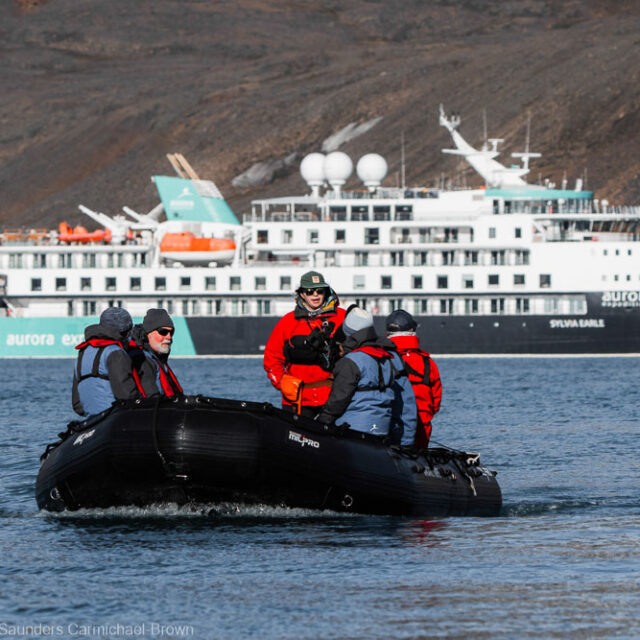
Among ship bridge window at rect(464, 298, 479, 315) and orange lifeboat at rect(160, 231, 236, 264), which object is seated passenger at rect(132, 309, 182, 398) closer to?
ship bridge window at rect(464, 298, 479, 315)

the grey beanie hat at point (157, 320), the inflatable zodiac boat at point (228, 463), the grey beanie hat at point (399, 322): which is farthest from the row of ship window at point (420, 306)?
the grey beanie hat at point (157, 320)

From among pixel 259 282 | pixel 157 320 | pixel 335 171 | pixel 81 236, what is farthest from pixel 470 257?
pixel 157 320

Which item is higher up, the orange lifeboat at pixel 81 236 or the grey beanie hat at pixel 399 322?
the orange lifeboat at pixel 81 236

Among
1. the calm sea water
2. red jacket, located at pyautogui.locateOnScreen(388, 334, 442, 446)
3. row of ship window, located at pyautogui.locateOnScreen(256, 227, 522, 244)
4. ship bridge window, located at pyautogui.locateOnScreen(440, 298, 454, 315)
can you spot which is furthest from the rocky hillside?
the calm sea water

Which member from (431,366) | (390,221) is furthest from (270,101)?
(431,366)

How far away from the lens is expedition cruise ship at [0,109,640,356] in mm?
71125

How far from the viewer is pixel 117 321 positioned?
1636 cm

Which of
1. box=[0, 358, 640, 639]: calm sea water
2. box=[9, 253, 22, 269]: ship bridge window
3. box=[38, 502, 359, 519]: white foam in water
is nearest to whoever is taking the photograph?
box=[0, 358, 640, 639]: calm sea water

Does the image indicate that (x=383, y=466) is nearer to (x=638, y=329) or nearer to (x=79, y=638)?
(x=79, y=638)

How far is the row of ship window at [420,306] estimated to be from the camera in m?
71.6

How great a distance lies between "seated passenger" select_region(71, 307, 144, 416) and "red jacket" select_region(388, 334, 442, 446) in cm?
318

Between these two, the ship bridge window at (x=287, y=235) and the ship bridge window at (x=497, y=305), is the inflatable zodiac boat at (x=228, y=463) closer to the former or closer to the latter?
the ship bridge window at (x=497, y=305)

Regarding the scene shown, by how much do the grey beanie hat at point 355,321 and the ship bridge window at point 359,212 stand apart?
184ft

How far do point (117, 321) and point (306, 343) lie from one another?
209cm
